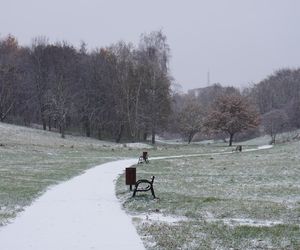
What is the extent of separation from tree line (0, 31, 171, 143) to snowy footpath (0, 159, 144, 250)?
56.0 meters

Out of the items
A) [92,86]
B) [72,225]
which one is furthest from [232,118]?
[72,225]

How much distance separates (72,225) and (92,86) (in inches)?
2912

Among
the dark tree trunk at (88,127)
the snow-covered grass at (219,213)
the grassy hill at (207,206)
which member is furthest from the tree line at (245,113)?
the snow-covered grass at (219,213)

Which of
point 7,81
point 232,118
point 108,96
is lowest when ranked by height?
point 232,118

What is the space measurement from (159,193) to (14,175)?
10086mm

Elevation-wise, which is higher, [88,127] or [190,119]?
[190,119]

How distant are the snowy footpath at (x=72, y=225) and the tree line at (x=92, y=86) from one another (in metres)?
56.0

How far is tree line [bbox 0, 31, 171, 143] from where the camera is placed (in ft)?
253

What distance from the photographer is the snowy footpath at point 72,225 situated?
32.9 feet

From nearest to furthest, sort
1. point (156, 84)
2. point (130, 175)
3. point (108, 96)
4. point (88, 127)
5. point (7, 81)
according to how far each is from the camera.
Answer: point (130, 175) → point (156, 84) → point (7, 81) → point (108, 96) → point (88, 127)

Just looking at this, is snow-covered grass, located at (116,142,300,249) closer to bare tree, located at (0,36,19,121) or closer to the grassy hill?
the grassy hill

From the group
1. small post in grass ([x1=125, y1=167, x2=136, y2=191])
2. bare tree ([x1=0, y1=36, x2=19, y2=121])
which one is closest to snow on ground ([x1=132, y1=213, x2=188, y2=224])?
small post in grass ([x1=125, y1=167, x2=136, y2=191])

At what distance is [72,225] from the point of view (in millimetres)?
12133

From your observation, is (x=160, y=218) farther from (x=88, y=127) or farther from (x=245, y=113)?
(x=88, y=127)
